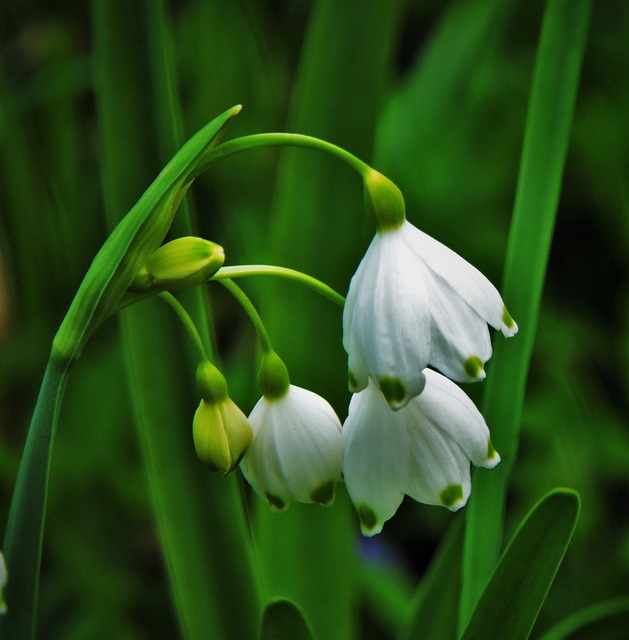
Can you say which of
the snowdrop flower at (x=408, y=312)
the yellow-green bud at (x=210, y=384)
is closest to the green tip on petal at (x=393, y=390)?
the snowdrop flower at (x=408, y=312)

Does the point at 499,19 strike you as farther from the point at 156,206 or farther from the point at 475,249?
the point at 156,206

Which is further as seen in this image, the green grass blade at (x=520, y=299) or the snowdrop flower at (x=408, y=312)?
the green grass blade at (x=520, y=299)

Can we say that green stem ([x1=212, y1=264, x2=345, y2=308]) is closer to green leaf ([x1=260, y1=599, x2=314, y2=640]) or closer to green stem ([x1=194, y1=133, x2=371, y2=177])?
green stem ([x1=194, y1=133, x2=371, y2=177])

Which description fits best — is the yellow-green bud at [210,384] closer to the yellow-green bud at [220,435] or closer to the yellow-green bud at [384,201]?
the yellow-green bud at [220,435]

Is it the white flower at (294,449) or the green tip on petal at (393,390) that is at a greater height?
the green tip on petal at (393,390)

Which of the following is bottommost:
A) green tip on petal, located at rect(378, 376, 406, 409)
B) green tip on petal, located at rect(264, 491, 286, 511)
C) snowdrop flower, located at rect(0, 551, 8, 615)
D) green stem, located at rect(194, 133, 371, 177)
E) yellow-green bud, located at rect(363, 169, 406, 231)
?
snowdrop flower, located at rect(0, 551, 8, 615)

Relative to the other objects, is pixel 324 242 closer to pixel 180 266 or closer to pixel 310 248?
pixel 310 248

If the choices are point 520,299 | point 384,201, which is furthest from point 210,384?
point 520,299

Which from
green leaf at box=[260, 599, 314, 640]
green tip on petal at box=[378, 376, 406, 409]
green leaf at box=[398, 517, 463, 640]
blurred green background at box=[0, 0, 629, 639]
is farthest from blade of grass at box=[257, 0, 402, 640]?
green tip on petal at box=[378, 376, 406, 409]
